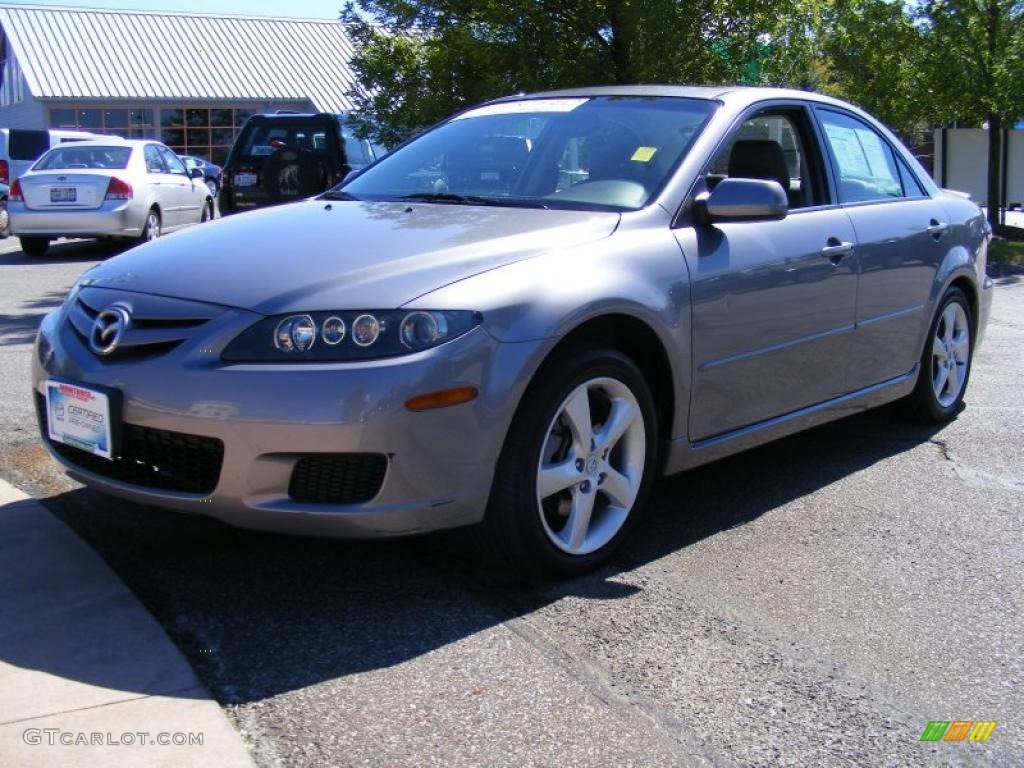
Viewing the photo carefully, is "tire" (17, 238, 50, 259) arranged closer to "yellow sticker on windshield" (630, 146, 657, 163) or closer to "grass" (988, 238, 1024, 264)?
"grass" (988, 238, 1024, 264)

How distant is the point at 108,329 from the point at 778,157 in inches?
114

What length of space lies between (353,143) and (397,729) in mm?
13918

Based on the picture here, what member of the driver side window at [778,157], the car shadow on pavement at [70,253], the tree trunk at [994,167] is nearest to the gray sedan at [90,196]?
the car shadow on pavement at [70,253]

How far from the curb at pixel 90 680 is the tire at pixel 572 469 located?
3.54ft

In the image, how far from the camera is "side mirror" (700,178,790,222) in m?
4.39

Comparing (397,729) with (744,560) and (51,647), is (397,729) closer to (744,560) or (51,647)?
(51,647)

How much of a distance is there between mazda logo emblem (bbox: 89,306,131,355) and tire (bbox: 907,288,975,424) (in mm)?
3825

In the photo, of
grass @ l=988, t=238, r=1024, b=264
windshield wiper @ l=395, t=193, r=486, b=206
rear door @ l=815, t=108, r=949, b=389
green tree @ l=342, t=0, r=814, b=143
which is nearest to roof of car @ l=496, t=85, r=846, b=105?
rear door @ l=815, t=108, r=949, b=389

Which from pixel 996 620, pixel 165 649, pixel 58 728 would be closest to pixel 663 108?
pixel 996 620

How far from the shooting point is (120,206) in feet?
47.6

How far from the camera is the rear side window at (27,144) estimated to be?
21.6 meters

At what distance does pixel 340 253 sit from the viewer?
393 centimetres

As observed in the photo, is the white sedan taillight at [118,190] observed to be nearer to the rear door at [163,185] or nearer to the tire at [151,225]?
the tire at [151,225]

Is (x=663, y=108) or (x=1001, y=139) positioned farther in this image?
(x=1001, y=139)
